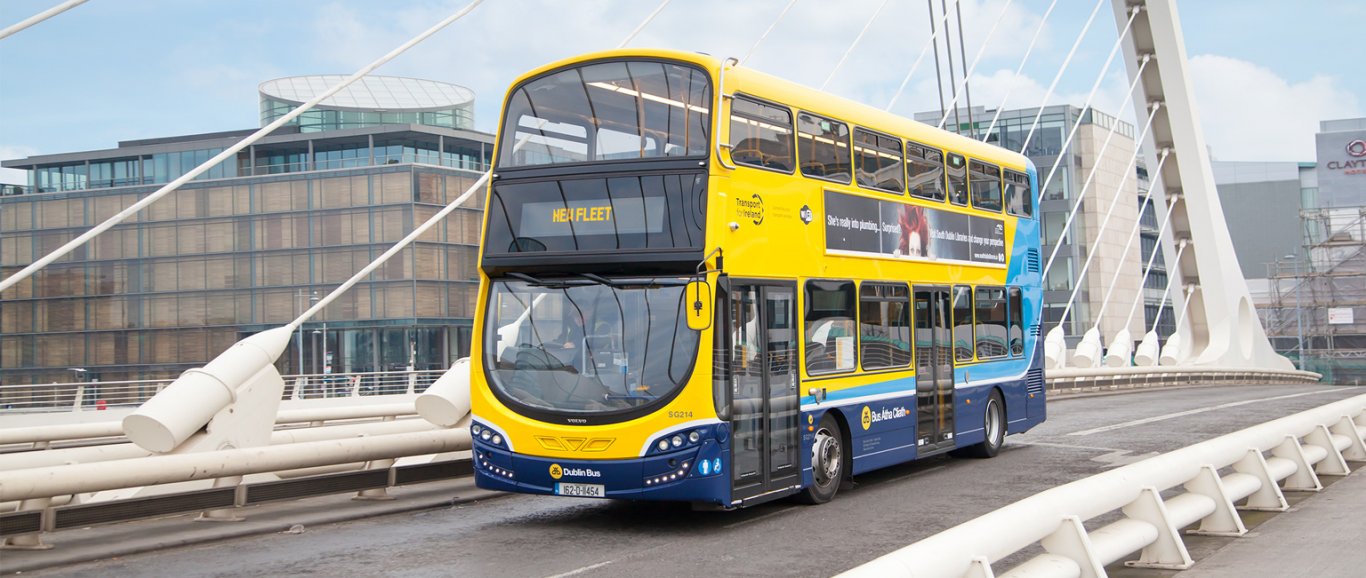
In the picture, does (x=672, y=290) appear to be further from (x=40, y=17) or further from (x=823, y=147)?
(x=40, y=17)

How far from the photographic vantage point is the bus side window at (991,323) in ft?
53.2

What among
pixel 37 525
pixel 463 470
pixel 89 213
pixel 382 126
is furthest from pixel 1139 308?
pixel 37 525

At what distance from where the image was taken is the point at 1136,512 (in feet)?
28.4

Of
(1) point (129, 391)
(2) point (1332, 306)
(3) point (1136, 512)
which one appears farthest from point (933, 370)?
(2) point (1332, 306)

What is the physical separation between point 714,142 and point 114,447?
6608 mm

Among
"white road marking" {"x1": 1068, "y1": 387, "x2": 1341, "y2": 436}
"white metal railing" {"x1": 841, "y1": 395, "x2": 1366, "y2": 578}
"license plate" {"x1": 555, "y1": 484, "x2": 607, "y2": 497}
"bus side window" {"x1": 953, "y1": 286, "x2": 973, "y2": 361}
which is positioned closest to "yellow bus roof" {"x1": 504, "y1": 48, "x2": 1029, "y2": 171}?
"bus side window" {"x1": 953, "y1": 286, "x2": 973, "y2": 361}

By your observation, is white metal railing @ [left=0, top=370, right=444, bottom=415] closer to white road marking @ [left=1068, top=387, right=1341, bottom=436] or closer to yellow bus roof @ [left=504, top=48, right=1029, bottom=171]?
yellow bus roof @ [left=504, top=48, right=1029, bottom=171]

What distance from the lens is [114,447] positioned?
13.3 metres

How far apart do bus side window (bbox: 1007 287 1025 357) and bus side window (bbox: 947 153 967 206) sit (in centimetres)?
195

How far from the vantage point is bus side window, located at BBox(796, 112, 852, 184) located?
12.6 meters

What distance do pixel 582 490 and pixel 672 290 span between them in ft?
5.72

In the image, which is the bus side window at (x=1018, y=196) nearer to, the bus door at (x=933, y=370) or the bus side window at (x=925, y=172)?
the bus side window at (x=925, y=172)

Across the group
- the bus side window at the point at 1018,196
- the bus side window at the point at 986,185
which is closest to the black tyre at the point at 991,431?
the bus side window at the point at 986,185

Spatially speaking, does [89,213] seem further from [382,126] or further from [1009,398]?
[1009,398]
